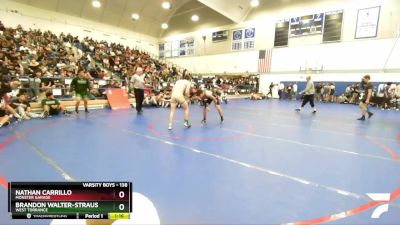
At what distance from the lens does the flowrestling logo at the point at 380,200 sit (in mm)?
2232

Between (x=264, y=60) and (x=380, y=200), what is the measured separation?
19841 mm

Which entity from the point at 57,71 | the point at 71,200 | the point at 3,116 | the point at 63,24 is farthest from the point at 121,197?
the point at 63,24

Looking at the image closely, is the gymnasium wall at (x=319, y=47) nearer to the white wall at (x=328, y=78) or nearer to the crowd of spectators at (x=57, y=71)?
the white wall at (x=328, y=78)

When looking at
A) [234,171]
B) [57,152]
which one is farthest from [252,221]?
[57,152]

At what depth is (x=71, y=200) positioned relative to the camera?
1268mm

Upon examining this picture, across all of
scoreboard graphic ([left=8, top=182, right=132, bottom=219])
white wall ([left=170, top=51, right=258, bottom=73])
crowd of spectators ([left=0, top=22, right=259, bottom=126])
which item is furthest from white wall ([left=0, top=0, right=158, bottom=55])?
scoreboard graphic ([left=8, top=182, right=132, bottom=219])

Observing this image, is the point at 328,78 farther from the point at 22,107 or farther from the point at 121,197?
the point at 121,197

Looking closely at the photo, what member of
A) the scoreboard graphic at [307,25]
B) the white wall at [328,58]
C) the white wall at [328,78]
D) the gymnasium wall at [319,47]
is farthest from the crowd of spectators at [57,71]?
the scoreboard graphic at [307,25]

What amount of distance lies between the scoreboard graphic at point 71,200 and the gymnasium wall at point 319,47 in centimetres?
1951

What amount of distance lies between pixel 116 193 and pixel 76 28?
24265mm

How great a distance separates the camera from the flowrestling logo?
87.9 inches

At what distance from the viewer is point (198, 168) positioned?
3.36 meters

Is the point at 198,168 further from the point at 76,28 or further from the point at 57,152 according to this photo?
the point at 76,28

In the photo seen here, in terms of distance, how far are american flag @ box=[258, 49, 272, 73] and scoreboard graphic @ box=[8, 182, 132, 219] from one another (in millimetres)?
21233
